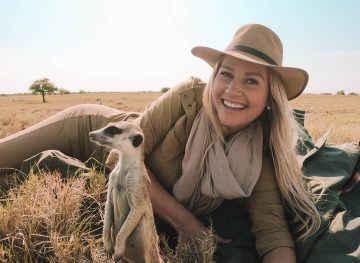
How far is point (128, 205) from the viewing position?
228 cm

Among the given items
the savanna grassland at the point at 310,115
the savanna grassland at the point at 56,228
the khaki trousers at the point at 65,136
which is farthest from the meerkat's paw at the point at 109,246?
the savanna grassland at the point at 310,115

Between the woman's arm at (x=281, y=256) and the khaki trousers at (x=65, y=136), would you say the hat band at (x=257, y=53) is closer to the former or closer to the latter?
the woman's arm at (x=281, y=256)

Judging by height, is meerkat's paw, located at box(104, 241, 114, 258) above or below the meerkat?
below

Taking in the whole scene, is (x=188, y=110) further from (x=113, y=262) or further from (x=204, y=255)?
(x=113, y=262)

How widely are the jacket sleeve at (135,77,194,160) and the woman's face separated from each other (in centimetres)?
44

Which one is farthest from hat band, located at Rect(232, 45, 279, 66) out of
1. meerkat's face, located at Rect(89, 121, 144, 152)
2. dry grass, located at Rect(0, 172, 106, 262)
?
dry grass, located at Rect(0, 172, 106, 262)

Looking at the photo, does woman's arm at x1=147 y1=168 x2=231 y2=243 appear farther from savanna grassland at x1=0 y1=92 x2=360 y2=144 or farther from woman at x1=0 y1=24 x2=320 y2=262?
savanna grassland at x1=0 y1=92 x2=360 y2=144

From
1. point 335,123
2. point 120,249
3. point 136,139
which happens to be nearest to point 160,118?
point 136,139

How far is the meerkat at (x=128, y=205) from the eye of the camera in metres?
2.20

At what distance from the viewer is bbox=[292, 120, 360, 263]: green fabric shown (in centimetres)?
341

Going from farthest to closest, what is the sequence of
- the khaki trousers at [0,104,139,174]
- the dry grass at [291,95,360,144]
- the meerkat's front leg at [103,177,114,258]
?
1. the dry grass at [291,95,360,144]
2. the khaki trousers at [0,104,139,174]
3. the meerkat's front leg at [103,177,114,258]

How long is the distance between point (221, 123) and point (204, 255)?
1247 mm

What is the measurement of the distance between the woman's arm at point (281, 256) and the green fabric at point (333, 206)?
0.17 m

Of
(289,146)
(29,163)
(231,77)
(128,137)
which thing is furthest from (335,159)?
(29,163)
